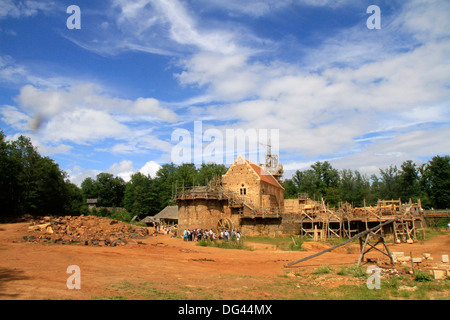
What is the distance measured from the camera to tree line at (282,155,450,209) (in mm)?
61812

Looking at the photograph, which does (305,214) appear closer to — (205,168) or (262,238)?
(262,238)

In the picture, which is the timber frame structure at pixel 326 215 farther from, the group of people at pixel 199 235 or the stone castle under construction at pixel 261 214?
the group of people at pixel 199 235

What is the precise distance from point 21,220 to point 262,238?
29230 millimetres

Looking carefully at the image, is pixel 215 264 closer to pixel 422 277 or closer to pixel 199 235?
pixel 422 277

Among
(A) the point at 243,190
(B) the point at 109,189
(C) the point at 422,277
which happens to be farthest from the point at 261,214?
(B) the point at 109,189

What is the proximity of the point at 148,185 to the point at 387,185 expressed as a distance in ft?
191

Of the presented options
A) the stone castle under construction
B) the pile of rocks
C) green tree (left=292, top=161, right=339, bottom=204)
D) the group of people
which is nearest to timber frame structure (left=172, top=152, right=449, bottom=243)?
the stone castle under construction

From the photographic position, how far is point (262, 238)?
3431 cm

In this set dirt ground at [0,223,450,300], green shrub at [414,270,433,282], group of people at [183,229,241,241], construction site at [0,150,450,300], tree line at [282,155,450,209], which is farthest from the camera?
tree line at [282,155,450,209]

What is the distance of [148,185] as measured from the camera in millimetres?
73312

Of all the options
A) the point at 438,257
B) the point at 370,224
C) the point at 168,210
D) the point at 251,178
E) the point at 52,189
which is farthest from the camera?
the point at 168,210

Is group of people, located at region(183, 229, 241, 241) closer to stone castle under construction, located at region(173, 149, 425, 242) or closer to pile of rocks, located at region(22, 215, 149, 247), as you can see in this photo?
stone castle under construction, located at region(173, 149, 425, 242)
